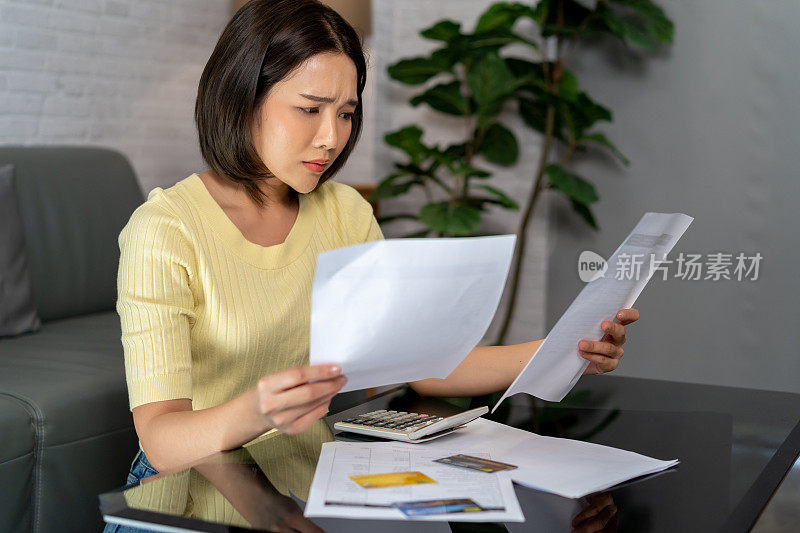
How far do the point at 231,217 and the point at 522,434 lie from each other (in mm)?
540

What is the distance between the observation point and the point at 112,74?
9.43 ft

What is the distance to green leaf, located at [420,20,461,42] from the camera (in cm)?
330

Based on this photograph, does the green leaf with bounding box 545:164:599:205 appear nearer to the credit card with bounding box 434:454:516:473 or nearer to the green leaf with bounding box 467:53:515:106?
the green leaf with bounding box 467:53:515:106

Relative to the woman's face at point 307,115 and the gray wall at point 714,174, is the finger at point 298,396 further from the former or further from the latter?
the gray wall at point 714,174

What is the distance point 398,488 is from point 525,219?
2712 millimetres

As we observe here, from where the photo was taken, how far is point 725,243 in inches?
128

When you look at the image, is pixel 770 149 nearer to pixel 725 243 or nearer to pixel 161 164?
pixel 725 243

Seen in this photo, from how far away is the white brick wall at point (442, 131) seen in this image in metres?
3.66

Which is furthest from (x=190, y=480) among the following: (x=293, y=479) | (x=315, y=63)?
(x=315, y=63)

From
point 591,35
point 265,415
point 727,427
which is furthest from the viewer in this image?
point 591,35

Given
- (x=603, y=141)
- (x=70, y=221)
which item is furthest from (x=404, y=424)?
(x=603, y=141)

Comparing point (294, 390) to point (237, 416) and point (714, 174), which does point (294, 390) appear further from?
point (714, 174)

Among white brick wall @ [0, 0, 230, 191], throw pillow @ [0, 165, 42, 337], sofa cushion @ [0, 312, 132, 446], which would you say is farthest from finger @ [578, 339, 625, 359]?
white brick wall @ [0, 0, 230, 191]

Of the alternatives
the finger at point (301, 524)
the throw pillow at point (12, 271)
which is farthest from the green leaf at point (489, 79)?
the finger at point (301, 524)
